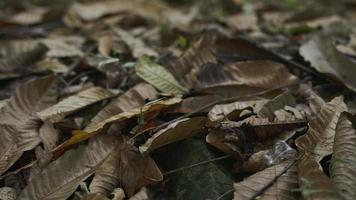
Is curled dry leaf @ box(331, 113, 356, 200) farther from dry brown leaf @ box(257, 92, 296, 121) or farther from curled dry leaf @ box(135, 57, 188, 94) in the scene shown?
curled dry leaf @ box(135, 57, 188, 94)

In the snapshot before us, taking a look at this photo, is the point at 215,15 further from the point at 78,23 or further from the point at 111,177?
the point at 111,177

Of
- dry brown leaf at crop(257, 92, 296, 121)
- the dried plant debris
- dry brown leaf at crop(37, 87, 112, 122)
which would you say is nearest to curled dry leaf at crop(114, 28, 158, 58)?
the dried plant debris

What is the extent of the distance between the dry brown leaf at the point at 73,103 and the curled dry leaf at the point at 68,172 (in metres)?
0.21

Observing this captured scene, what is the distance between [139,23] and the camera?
2.80m

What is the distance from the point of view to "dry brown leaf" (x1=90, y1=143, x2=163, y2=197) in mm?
1349

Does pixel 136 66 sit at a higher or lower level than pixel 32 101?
higher

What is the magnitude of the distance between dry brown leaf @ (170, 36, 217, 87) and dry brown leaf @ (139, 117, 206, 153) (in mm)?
447

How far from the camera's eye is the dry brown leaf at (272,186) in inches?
48.8

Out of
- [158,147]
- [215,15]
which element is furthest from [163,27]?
[158,147]

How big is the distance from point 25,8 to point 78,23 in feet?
1.94

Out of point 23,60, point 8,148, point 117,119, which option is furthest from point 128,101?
point 23,60

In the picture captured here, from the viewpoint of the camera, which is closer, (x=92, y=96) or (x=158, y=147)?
(x=158, y=147)

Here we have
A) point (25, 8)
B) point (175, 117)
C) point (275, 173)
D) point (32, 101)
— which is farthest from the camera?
point (25, 8)

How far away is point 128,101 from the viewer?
5.48 feet
